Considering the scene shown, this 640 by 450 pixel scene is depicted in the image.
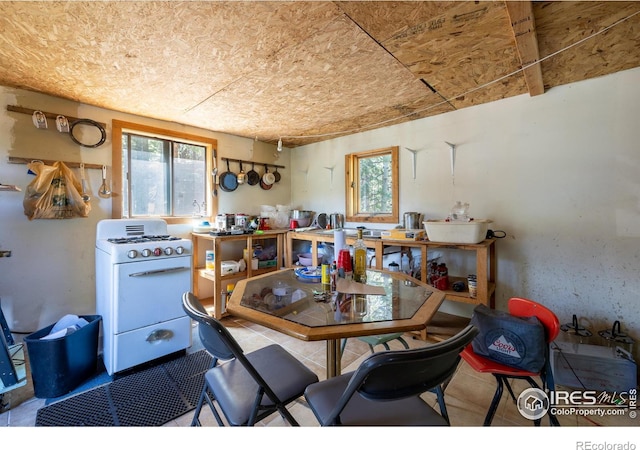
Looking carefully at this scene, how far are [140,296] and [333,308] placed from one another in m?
1.58

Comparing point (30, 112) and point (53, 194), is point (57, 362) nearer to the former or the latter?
point (53, 194)

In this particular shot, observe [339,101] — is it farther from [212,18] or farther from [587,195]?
[587,195]

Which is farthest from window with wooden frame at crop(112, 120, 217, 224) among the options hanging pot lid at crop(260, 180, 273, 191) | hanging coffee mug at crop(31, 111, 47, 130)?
hanging pot lid at crop(260, 180, 273, 191)

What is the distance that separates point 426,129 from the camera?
289cm

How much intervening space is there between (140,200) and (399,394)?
10.1 feet

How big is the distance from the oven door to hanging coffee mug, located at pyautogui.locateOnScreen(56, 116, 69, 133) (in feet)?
4.65

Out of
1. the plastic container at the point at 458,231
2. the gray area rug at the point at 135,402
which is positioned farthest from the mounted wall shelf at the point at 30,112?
the plastic container at the point at 458,231

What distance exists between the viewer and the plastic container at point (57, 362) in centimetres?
172

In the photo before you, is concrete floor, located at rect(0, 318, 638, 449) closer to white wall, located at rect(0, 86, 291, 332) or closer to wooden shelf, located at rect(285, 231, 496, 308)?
wooden shelf, located at rect(285, 231, 496, 308)

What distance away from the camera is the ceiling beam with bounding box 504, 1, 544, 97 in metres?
1.29

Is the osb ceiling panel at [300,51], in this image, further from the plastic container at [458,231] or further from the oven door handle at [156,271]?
the oven door handle at [156,271]

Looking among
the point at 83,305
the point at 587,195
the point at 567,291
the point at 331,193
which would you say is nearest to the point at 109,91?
the point at 83,305

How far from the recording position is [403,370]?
791mm

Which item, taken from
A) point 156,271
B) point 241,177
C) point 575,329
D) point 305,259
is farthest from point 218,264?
point 575,329
